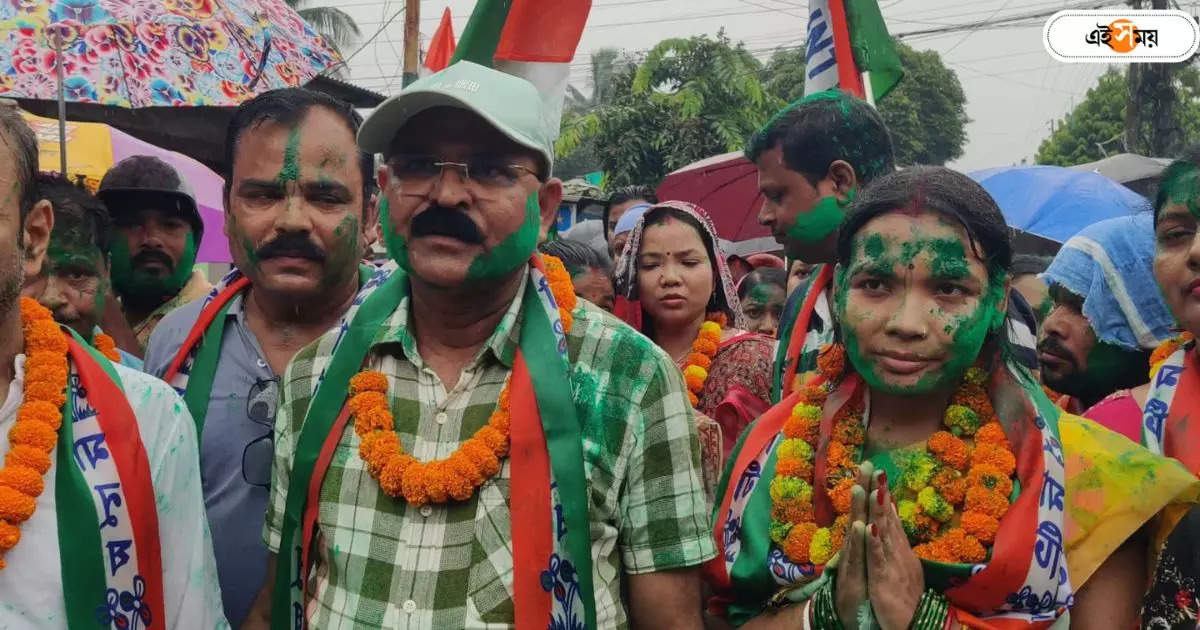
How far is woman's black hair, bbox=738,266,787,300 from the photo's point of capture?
6.38 m

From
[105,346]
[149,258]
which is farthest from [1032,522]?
[149,258]

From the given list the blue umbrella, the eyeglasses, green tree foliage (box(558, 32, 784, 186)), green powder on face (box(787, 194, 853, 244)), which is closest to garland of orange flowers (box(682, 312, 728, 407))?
green powder on face (box(787, 194, 853, 244))

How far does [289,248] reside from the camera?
2764 millimetres

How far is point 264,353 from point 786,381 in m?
1.57

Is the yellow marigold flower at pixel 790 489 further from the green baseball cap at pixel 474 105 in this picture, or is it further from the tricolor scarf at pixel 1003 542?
the green baseball cap at pixel 474 105

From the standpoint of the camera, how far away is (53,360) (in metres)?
2.07

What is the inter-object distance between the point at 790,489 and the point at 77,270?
87.4 inches

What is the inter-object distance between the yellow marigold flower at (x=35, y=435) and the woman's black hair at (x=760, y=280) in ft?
15.5

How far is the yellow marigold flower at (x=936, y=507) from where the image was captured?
2.18 metres

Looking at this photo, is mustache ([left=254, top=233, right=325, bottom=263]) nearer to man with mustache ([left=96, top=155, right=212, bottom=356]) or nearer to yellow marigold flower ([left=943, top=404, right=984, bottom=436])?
man with mustache ([left=96, top=155, right=212, bottom=356])

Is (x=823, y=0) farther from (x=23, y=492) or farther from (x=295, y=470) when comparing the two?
(x=23, y=492)

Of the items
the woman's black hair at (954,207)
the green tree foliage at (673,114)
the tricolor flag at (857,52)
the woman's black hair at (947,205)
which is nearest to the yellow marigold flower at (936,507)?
the woman's black hair at (954,207)

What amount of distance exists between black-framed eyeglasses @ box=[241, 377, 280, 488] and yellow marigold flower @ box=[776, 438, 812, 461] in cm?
120

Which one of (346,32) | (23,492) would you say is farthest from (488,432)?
(346,32)
